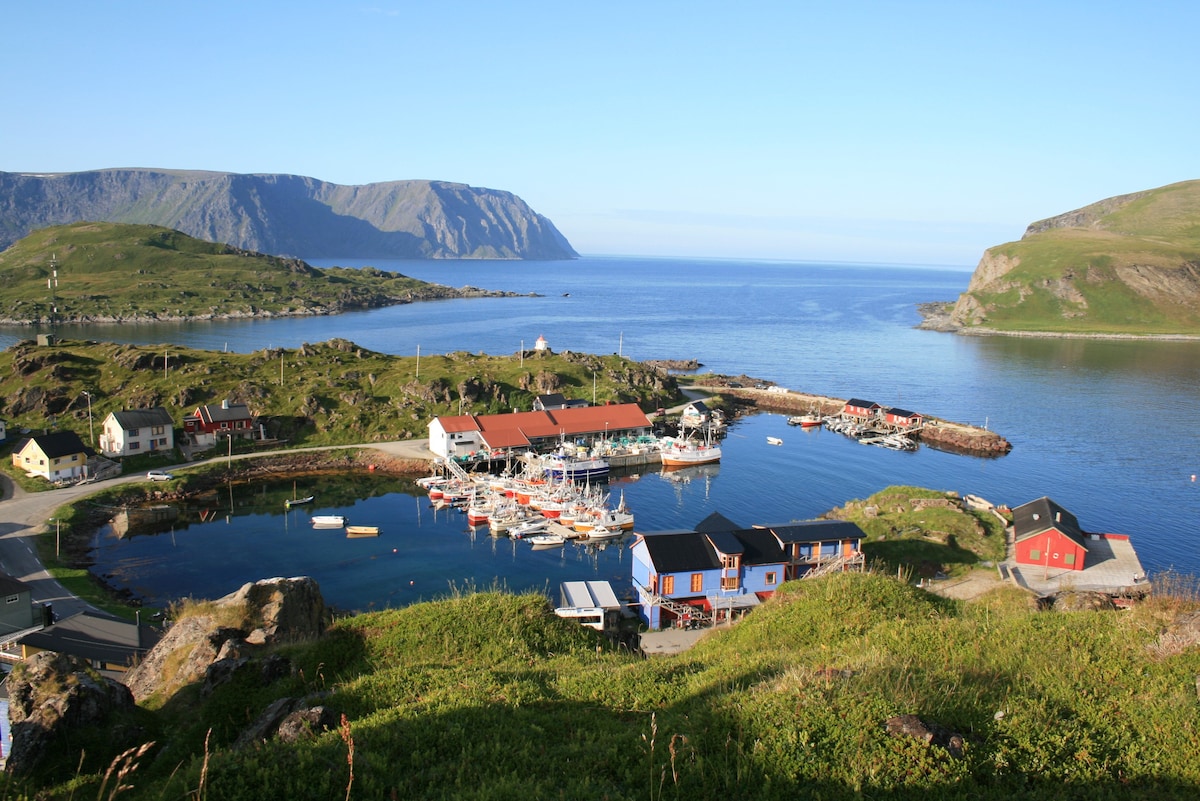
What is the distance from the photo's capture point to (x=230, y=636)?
1700 cm

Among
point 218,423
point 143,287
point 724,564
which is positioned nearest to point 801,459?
point 724,564

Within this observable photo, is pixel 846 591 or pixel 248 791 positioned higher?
pixel 248 791

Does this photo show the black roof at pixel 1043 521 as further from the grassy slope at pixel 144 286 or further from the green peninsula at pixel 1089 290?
the grassy slope at pixel 144 286

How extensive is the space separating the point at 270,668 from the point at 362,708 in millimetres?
3751

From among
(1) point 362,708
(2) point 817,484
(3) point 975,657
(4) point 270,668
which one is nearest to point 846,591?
(3) point 975,657

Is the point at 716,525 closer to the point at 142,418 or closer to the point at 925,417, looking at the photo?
the point at 142,418

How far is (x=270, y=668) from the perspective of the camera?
523 inches

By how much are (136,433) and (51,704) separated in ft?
165

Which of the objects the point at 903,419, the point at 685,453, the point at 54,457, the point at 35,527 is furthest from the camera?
the point at 903,419

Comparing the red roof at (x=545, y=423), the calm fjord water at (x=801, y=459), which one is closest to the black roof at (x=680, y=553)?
the calm fjord water at (x=801, y=459)

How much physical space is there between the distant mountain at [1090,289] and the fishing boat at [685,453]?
11480cm

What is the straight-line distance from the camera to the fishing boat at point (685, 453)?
61.7 meters

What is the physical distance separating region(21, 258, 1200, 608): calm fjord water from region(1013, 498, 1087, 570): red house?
623cm

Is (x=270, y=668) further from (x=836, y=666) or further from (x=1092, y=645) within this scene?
(x=1092, y=645)
